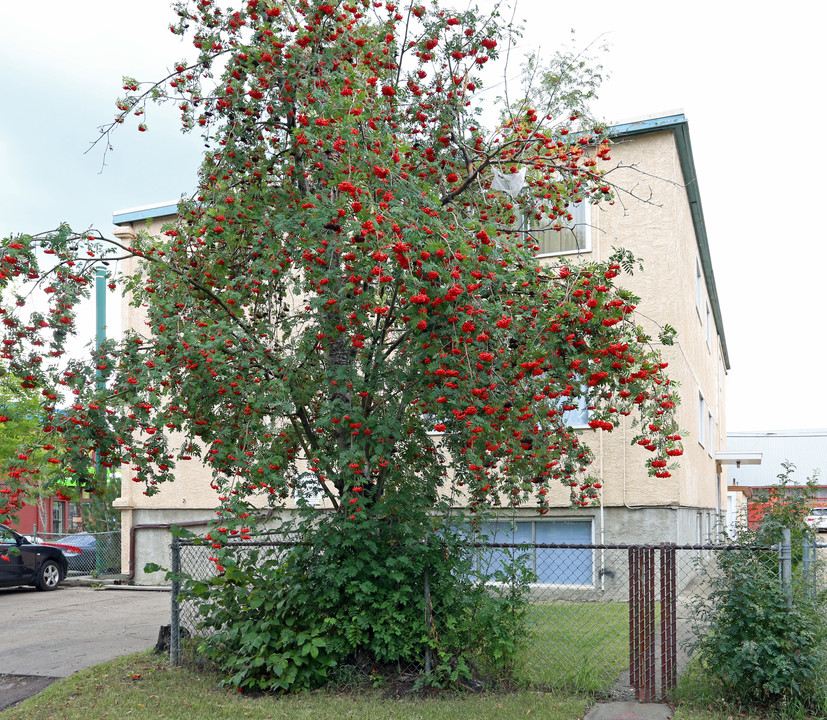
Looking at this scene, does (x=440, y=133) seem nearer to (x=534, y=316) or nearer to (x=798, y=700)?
(x=534, y=316)

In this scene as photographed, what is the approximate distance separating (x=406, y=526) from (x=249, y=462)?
1.36 meters

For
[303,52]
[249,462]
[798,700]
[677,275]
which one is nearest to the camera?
[798,700]

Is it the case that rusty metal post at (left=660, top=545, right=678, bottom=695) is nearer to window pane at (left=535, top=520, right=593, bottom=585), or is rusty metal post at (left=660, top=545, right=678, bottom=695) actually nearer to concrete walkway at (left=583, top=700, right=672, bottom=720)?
concrete walkway at (left=583, top=700, right=672, bottom=720)

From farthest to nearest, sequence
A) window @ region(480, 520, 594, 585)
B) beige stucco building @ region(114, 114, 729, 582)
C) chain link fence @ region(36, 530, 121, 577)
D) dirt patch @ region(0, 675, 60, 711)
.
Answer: chain link fence @ region(36, 530, 121, 577), beige stucco building @ region(114, 114, 729, 582), window @ region(480, 520, 594, 585), dirt patch @ region(0, 675, 60, 711)

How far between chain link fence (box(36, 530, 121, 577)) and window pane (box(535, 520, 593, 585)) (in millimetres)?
9521

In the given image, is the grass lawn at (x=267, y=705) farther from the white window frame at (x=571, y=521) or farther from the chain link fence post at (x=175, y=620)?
the white window frame at (x=571, y=521)

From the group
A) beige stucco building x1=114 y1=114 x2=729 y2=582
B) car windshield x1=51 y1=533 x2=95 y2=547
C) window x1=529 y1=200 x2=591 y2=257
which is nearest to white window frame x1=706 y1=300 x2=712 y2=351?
beige stucco building x1=114 y1=114 x2=729 y2=582

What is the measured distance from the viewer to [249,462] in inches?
203

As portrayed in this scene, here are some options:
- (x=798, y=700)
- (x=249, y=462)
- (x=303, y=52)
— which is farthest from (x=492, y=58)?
(x=798, y=700)

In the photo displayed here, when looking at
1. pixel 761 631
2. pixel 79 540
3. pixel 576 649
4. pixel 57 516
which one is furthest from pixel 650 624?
pixel 57 516

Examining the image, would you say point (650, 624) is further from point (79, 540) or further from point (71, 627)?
point (79, 540)

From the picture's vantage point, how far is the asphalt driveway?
7281 millimetres

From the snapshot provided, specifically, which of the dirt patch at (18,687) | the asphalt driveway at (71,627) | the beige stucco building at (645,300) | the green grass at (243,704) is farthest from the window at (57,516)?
the green grass at (243,704)

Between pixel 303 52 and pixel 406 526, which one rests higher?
pixel 303 52
